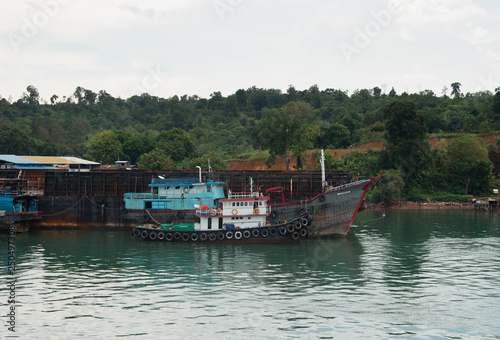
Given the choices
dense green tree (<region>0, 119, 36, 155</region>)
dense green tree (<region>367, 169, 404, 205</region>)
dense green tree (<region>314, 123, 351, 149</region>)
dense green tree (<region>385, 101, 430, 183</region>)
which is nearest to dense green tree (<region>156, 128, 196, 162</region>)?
dense green tree (<region>314, 123, 351, 149</region>)

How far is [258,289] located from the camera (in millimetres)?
28688

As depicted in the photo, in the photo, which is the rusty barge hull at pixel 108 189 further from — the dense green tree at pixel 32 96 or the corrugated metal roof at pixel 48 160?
the dense green tree at pixel 32 96

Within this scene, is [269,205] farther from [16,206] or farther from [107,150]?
[107,150]

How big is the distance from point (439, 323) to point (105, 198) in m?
39.3

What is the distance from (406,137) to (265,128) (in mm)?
22390

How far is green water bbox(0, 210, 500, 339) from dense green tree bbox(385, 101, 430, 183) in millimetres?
34814

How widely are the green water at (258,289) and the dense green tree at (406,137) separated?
34.8m

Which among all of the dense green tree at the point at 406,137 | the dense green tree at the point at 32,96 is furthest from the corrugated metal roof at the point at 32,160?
the dense green tree at the point at 32,96

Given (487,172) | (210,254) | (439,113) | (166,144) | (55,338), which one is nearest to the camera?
(55,338)

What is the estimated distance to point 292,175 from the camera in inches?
2131

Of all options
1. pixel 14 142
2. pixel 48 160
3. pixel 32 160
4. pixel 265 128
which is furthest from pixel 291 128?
pixel 14 142

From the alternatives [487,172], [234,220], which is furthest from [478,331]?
[487,172]

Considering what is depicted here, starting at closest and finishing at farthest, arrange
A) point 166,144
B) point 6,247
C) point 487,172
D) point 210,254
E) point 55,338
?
point 55,338 → point 210,254 → point 6,247 → point 487,172 → point 166,144

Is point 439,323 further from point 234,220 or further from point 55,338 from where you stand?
point 234,220
